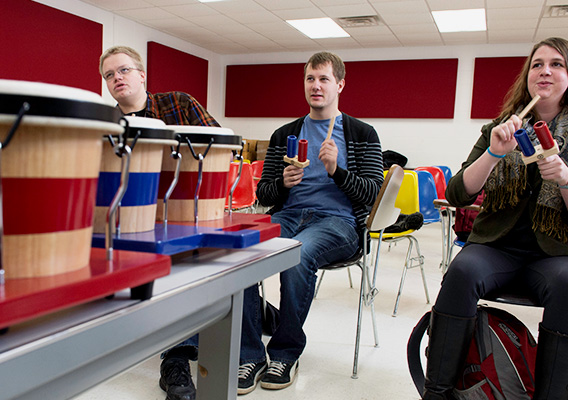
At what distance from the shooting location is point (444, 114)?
7.39 m

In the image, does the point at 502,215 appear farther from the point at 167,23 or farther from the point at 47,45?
the point at 167,23

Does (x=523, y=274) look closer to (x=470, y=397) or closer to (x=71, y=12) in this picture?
(x=470, y=397)

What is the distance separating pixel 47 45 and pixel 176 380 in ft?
16.7

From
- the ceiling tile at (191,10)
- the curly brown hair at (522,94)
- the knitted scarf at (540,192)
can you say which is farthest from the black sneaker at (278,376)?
the ceiling tile at (191,10)

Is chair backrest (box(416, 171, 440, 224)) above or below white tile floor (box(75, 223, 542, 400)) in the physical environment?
above

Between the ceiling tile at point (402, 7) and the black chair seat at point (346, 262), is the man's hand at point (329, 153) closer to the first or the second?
the black chair seat at point (346, 262)

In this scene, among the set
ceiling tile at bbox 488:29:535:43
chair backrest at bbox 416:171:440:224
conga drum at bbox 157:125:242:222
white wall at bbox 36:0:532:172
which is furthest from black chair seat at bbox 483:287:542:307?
white wall at bbox 36:0:532:172

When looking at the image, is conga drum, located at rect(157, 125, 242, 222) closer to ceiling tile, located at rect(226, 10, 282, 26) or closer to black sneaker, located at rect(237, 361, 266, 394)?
black sneaker, located at rect(237, 361, 266, 394)

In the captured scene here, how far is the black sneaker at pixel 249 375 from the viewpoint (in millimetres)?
1699

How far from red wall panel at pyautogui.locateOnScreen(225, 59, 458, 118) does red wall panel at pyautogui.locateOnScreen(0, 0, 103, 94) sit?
9.33 feet

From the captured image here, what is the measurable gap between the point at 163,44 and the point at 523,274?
684cm

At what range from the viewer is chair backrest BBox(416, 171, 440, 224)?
3.45 meters

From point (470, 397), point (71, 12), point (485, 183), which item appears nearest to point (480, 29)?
point (71, 12)

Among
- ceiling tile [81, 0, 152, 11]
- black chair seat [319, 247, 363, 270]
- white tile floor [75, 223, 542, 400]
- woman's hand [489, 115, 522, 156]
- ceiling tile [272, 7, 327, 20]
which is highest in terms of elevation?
ceiling tile [272, 7, 327, 20]
